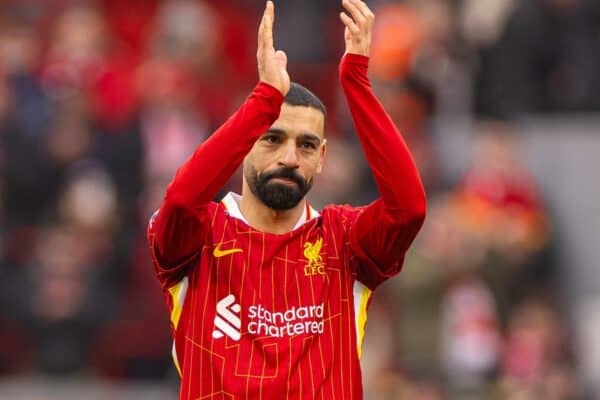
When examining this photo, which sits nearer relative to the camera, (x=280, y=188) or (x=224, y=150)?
(x=224, y=150)

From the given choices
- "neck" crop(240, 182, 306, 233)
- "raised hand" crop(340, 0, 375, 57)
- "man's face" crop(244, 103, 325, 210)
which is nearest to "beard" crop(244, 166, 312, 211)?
"man's face" crop(244, 103, 325, 210)

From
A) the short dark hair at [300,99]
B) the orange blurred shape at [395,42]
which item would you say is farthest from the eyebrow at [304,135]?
the orange blurred shape at [395,42]

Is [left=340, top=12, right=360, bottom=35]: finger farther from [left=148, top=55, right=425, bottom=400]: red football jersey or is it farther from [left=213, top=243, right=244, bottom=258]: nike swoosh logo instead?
[left=213, top=243, right=244, bottom=258]: nike swoosh logo

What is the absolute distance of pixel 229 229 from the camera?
7500 millimetres

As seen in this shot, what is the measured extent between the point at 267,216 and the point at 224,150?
50 centimetres

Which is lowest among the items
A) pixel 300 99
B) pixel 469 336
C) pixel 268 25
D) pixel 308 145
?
pixel 308 145

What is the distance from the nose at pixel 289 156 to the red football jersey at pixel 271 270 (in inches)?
8.3

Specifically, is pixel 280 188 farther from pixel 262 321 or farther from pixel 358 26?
pixel 358 26

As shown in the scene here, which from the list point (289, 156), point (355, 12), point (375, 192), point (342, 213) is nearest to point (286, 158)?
point (289, 156)

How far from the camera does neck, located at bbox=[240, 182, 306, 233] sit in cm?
750

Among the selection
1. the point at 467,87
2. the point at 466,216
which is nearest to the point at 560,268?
the point at 466,216

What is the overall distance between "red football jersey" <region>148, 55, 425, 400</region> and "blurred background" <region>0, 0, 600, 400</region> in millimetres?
5606

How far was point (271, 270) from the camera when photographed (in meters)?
7.44

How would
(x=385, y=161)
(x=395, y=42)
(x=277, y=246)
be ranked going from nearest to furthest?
(x=385, y=161)
(x=277, y=246)
(x=395, y=42)
